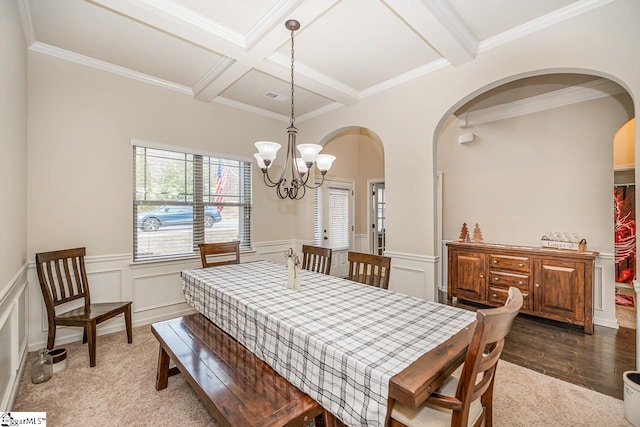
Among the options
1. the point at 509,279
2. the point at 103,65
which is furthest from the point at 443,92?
the point at 103,65

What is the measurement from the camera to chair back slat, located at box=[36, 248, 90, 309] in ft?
8.55

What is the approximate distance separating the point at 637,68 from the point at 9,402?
16.1ft

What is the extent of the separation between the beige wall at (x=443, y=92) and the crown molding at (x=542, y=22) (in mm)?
35

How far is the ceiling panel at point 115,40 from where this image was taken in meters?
2.31

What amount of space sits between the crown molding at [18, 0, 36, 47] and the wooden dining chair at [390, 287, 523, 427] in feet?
12.0

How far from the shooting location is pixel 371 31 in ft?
8.36

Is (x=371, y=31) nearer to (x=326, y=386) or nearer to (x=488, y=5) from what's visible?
(x=488, y=5)

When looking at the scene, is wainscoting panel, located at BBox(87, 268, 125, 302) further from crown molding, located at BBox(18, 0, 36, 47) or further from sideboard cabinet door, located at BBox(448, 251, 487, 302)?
sideboard cabinet door, located at BBox(448, 251, 487, 302)

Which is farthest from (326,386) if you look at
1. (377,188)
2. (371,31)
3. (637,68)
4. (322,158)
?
(377,188)

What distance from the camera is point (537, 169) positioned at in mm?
3947

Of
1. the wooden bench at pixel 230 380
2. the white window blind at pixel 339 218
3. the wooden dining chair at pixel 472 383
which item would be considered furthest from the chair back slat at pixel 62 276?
the white window blind at pixel 339 218

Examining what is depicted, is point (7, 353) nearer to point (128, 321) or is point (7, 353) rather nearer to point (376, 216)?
point (128, 321)

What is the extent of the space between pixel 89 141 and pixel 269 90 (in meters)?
2.14

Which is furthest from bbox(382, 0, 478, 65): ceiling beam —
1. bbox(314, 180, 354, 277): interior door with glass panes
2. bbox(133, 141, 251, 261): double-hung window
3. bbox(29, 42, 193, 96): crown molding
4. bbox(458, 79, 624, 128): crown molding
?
bbox(314, 180, 354, 277): interior door with glass panes
